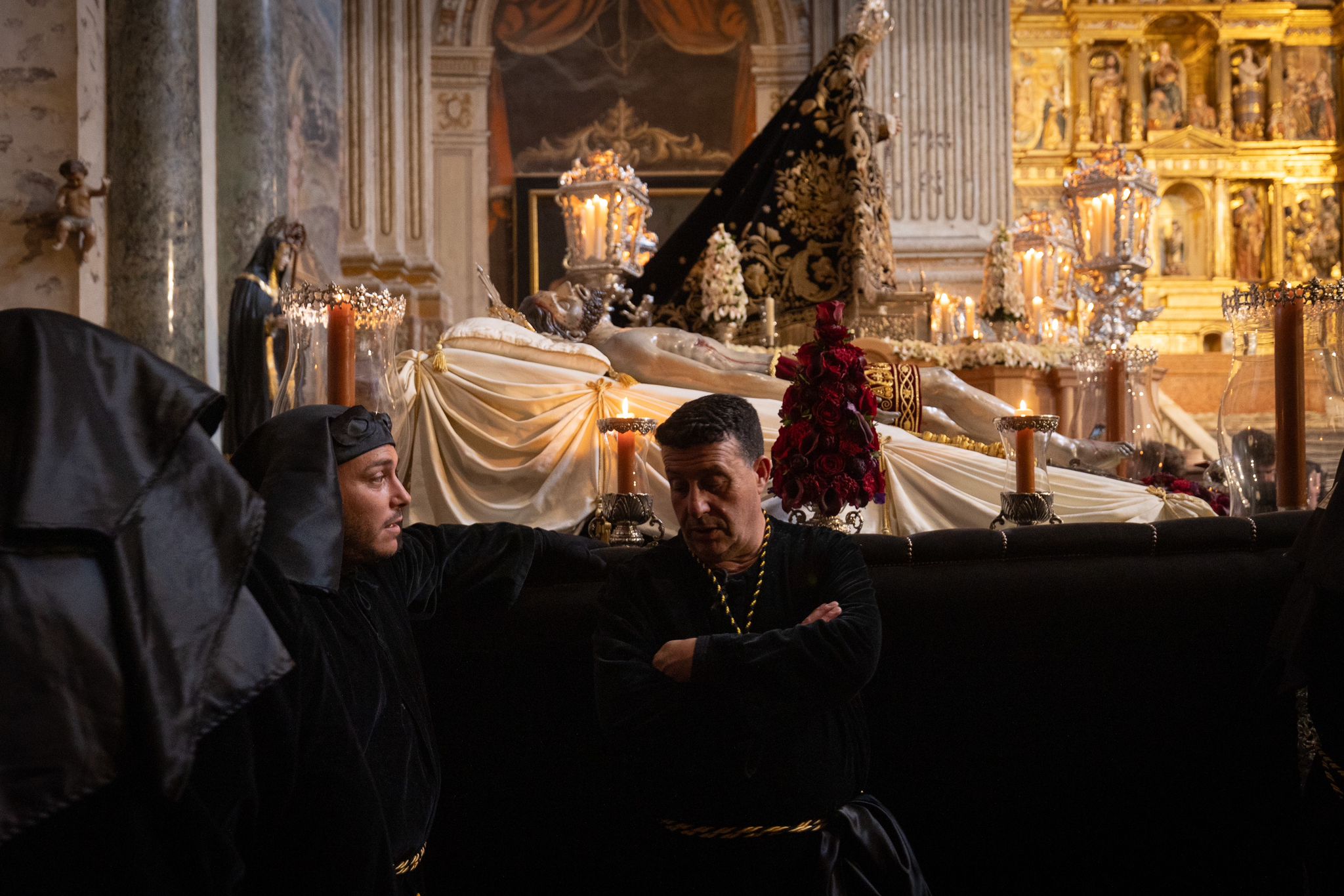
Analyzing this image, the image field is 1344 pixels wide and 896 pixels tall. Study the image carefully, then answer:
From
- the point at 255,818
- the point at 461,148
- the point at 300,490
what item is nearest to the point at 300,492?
the point at 300,490

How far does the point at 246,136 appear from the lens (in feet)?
22.2

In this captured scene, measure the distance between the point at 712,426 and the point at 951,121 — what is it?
9.78 meters

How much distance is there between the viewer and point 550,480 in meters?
4.39

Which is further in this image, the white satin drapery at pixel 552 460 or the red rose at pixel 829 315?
the white satin drapery at pixel 552 460

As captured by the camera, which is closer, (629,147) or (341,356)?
(341,356)

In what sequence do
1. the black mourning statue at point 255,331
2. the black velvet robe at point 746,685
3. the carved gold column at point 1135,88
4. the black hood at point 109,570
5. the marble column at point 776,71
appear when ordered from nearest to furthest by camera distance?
1. the black hood at point 109,570
2. the black velvet robe at point 746,685
3. the black mourning statue at point 255,331
4. the marble column at point 776,71
5. the carved gold column at point 1135,88

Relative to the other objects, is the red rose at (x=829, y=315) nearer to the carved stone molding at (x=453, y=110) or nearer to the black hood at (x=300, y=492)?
the black hood at (x=300, y=492)

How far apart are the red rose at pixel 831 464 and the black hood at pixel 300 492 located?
1300mm

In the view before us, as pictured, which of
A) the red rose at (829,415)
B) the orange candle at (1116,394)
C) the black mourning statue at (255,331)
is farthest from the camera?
the black mourning statue at (255,331)

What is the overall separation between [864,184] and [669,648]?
542cm

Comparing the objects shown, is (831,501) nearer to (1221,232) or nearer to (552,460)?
(552,460)

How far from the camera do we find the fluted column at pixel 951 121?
1084cm

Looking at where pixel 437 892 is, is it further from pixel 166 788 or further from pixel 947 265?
pixel 947 265

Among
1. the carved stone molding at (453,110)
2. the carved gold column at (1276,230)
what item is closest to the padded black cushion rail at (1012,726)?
the carved stone molding at (453,110)
